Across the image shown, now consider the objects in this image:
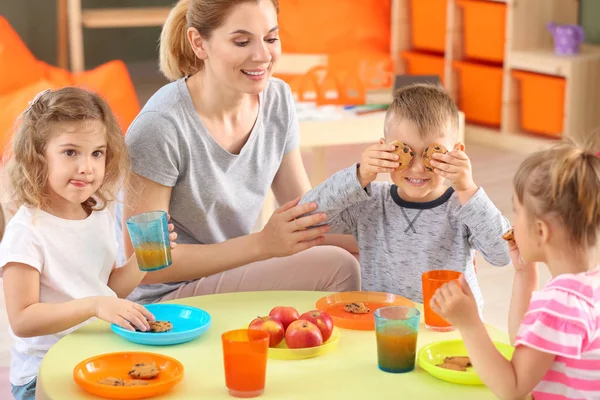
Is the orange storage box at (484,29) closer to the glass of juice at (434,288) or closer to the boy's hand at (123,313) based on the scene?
the glass of juice at (434,288)

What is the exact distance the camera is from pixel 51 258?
6.46 feet

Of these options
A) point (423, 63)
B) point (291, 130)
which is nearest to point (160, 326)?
point (291, 130)

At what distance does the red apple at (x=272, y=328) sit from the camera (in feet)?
5.61

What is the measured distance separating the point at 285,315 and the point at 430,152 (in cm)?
48

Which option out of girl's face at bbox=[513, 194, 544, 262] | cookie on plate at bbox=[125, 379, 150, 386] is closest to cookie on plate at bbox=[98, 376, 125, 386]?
cookie on plate at bbox=[125, 379, 150, 386]

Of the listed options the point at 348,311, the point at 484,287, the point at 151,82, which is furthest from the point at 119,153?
the point at 151,82

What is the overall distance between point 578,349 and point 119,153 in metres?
1.08

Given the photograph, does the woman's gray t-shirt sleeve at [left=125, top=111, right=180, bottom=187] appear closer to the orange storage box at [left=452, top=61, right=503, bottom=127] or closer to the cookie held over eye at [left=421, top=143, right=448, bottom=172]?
the cookie held over eye at [left=421, top=143, right=448, bottom=172]

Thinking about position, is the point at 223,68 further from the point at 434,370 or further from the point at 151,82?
the point at 151,82

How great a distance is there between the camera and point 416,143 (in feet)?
6.68

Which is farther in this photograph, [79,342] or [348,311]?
[348,311]

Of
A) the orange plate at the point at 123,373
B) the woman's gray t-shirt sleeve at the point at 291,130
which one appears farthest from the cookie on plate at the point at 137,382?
the woman's gray t-shirt sleeve at the point at 291,130

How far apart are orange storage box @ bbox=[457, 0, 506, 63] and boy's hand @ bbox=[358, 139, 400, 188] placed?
153 inches

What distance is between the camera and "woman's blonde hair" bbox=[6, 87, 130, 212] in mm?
1967
